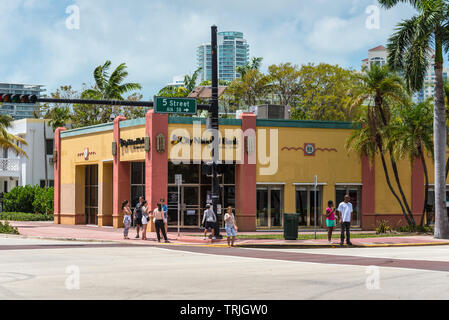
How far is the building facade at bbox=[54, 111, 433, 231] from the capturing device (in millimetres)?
33000

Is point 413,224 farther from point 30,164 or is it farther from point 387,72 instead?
point 30,164

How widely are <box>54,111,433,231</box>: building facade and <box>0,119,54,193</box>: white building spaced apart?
2107 cm

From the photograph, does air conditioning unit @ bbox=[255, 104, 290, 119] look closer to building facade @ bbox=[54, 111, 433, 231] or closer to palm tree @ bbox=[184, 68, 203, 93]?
building facade @ bbox=[54, 111, 433, 231]

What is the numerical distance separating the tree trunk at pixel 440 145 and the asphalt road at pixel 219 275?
8551 millimetres

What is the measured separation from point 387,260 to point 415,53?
44.9 feet

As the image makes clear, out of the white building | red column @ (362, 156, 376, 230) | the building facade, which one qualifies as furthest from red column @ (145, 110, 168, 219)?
the white building

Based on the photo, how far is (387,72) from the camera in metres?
31.8

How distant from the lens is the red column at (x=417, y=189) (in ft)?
119

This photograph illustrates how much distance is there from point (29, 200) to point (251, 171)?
2362cm

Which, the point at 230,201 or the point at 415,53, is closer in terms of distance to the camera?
the point at 415,53

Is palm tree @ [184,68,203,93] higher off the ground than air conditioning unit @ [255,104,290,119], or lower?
higher

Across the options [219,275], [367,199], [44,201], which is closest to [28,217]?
[44,201]
